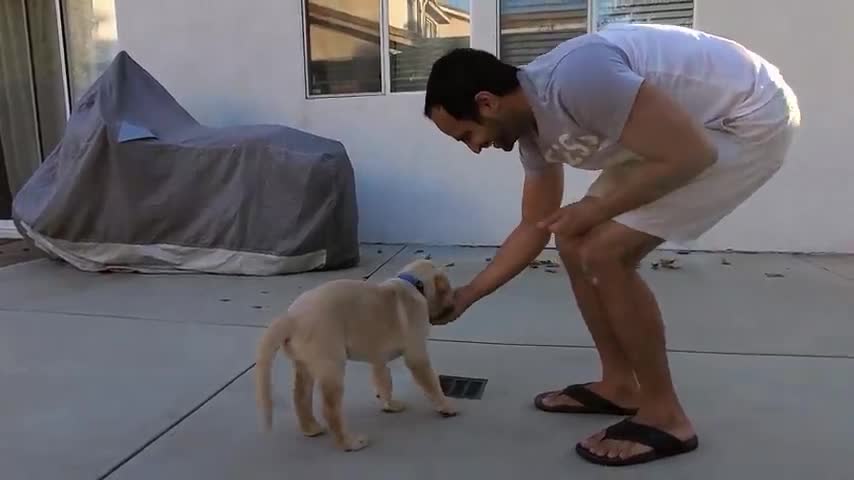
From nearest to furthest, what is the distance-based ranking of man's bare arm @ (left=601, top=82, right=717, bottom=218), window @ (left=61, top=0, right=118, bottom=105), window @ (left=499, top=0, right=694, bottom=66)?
1. man's bare arm @ (left=601, top=82, right=717, bottom=218)
2. window @ (left=499, top=0, right=694, bottom=66)
3. window @ (left=61, top=0, right=118, bottom=105)

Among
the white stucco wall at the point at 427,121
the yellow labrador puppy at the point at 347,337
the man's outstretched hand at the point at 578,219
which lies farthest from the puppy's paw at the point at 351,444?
the white stucco wall at the point at 427,121

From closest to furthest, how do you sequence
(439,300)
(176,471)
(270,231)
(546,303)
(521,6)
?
(176,471) < (439,300) < (546,303) < (270,231) < (521,6)

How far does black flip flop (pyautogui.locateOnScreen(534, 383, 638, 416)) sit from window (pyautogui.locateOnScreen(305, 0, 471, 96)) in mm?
3923

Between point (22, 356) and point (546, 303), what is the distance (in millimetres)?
2452

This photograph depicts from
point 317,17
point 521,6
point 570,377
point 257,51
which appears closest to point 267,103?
point 257,51

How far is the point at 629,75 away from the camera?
1.68m

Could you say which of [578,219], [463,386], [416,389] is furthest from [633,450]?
[416,389]

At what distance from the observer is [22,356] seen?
2.88 m

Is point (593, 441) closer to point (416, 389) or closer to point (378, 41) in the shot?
point (416, 389)

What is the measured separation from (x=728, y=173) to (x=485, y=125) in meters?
0.65

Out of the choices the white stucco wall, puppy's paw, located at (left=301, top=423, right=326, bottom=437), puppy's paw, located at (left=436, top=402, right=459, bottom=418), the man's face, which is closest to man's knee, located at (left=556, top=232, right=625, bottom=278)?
the man's face

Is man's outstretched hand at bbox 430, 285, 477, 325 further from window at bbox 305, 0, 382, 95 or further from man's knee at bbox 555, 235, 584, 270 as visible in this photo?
window at bbox 305, 0, 382, 95

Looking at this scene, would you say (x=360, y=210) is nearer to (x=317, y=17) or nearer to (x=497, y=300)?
(x=317, y=17)

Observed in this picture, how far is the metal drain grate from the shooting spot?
244 cm
